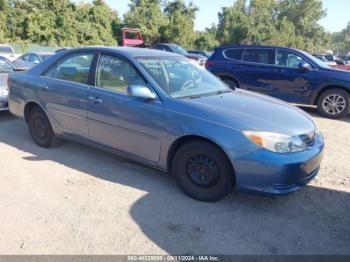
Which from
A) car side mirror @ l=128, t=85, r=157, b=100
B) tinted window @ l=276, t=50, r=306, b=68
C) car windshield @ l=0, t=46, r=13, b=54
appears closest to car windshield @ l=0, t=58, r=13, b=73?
car side mirror @ l=128, t=85, r=157, b=100

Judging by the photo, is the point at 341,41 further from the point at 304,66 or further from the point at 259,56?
the point at 304,66

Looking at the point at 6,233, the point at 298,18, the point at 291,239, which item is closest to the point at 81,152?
the point at 6,233

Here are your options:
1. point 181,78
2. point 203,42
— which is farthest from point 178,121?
point 203,42

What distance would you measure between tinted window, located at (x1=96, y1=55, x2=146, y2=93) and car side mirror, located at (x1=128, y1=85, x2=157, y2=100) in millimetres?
200

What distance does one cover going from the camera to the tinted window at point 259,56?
29.4 feet

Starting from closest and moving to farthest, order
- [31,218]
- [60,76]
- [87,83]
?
1. [31,218]
2. [87,83]
3. [60,76]

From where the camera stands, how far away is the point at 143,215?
140 inches

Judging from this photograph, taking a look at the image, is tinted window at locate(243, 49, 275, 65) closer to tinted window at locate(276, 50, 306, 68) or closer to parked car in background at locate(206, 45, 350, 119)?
parked car in background at locate(206, 45, 350, 119)

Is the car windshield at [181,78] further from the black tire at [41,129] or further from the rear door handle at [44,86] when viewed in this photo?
the black tire at [41,129]

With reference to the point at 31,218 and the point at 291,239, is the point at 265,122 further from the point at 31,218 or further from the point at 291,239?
the point at 31,218

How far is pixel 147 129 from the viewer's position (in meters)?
3.99

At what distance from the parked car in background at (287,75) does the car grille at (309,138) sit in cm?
496

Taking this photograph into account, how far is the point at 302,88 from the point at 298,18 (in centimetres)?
6695

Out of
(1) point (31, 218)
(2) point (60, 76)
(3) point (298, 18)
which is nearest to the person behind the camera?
(1) point (31, 218)
